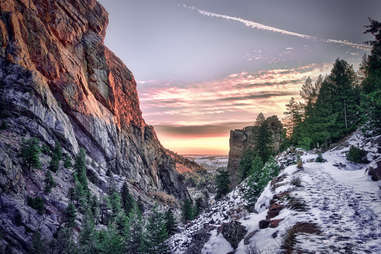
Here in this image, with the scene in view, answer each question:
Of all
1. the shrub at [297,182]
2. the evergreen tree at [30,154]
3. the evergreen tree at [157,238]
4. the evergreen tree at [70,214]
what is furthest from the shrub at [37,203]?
the shrub at [297,182]

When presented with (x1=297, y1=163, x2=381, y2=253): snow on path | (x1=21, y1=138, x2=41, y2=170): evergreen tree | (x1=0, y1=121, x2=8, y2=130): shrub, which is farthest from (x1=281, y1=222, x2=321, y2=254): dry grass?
(x1=0, y1=121, x2=8, y2=130): shrub

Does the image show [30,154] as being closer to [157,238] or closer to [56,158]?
[56,158]

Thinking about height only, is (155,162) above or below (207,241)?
below

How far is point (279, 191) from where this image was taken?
13.0 m

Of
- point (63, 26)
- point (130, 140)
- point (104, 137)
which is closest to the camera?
point (63, 26)

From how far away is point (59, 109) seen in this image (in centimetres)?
4541

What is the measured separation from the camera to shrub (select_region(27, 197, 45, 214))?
2357 cm

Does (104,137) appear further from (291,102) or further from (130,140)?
(291,102)

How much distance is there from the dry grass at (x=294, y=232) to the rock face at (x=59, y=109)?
79.8 feet

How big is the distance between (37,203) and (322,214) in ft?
97.0

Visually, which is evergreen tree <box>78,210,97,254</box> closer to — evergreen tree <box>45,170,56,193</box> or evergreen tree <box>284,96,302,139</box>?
evergreen tree <box>45,170,56,193</box>

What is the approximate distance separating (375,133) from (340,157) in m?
3.68

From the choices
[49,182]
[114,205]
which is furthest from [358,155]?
[114,205]

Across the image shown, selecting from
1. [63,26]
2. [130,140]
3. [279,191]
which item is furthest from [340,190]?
[130,140]
